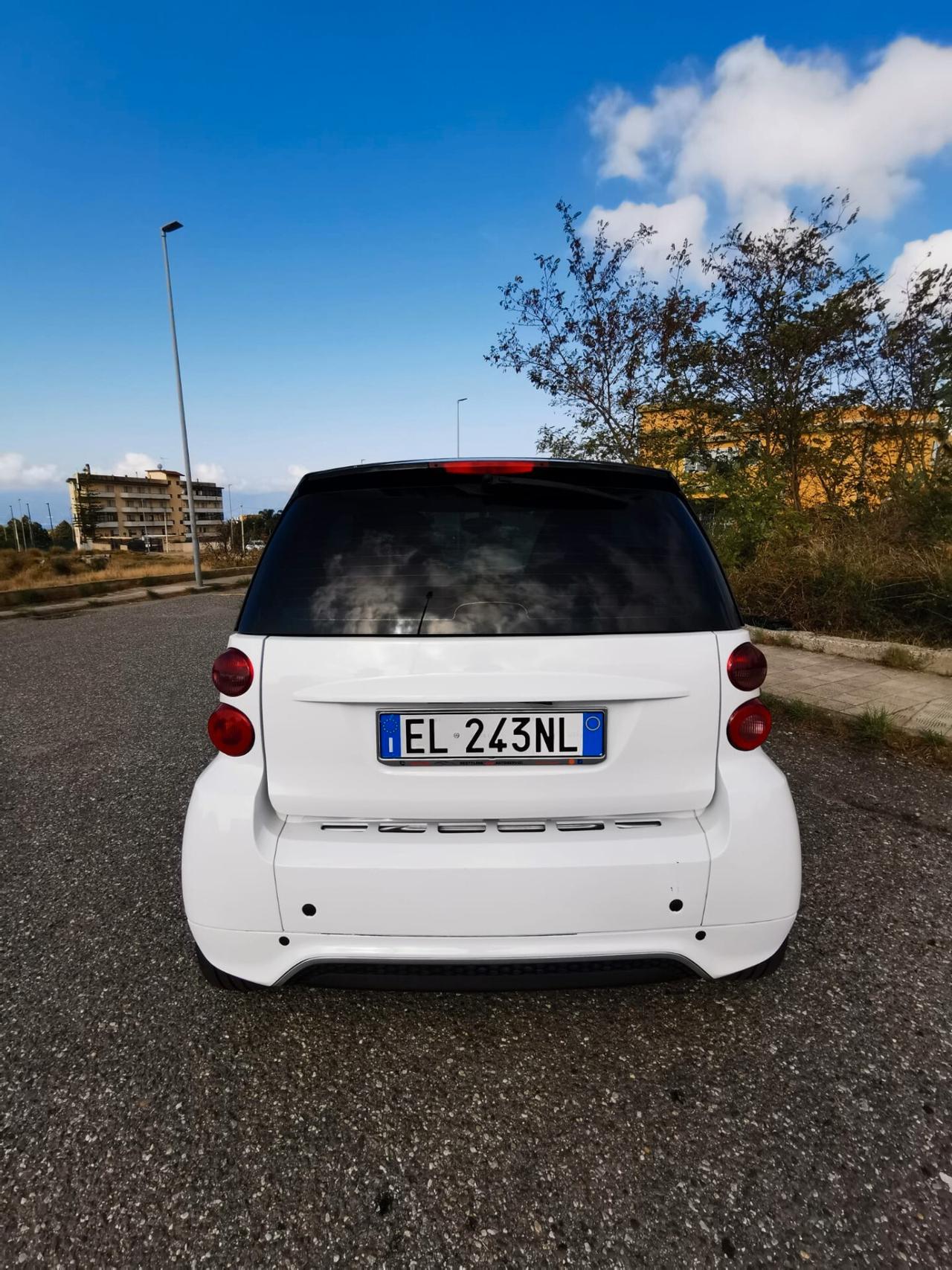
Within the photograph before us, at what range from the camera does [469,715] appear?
1596 millimetres

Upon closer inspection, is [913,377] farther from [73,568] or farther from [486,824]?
[73,568]

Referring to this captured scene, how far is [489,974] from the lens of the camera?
1.59 meters

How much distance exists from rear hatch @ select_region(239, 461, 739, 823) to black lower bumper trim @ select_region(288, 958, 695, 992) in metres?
0.35

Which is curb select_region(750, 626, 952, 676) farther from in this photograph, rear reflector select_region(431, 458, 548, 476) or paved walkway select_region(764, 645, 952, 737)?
rear reflector select_region(431, 458, 548, 476)

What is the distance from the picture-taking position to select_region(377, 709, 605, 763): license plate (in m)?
1.60

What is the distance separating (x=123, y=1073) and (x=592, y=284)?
11.1 metres

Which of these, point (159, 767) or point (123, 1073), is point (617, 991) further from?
point (159, 767)

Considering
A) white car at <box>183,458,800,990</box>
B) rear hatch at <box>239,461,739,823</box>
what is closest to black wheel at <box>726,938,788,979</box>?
white car at <box>183,458,800,990</box>

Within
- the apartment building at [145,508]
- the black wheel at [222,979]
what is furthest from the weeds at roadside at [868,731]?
the apartment building at [145,508]

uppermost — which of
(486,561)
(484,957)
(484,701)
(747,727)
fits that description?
(486,561)

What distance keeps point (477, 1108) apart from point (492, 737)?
0.95 meters

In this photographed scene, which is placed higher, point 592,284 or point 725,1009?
point 592,284

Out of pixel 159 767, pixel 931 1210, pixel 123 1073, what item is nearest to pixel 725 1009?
pixel 931 1210

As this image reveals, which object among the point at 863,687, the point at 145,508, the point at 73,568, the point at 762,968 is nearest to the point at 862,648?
the point at 863,687
